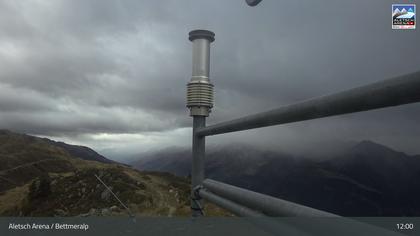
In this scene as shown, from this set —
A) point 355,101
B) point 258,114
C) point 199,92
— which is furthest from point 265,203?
point 199,92

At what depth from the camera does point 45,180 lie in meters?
119

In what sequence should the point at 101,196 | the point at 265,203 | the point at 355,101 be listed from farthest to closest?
the point at 101,196 < the point at 265,203 < the point at 355,101

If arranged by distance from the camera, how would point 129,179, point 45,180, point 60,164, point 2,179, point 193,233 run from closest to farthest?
point 193,233
point 129,179
point 45,180
point 2,179
point 60,164

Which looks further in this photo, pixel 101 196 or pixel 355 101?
pixel 101 196

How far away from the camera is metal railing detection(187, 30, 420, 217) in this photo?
2.98ft

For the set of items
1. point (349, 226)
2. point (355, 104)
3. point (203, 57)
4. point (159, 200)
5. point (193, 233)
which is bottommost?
point (159, 200)

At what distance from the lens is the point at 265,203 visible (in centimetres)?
168

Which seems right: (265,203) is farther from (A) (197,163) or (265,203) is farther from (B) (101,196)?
(B) (101,196)

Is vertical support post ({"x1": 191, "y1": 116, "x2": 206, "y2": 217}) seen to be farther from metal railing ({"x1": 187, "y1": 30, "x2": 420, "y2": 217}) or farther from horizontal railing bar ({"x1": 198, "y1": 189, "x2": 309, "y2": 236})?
horizontal railing bar ({"x1": 198, "y1": 189, "x2": 309, "y2": 236})

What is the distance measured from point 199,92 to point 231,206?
5.08ft

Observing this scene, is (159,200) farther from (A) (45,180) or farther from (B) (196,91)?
(B) (196,91)

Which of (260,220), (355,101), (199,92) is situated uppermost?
(199,92)

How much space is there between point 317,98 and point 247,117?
2.64ft

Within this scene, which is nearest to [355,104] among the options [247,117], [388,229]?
[388,229]
